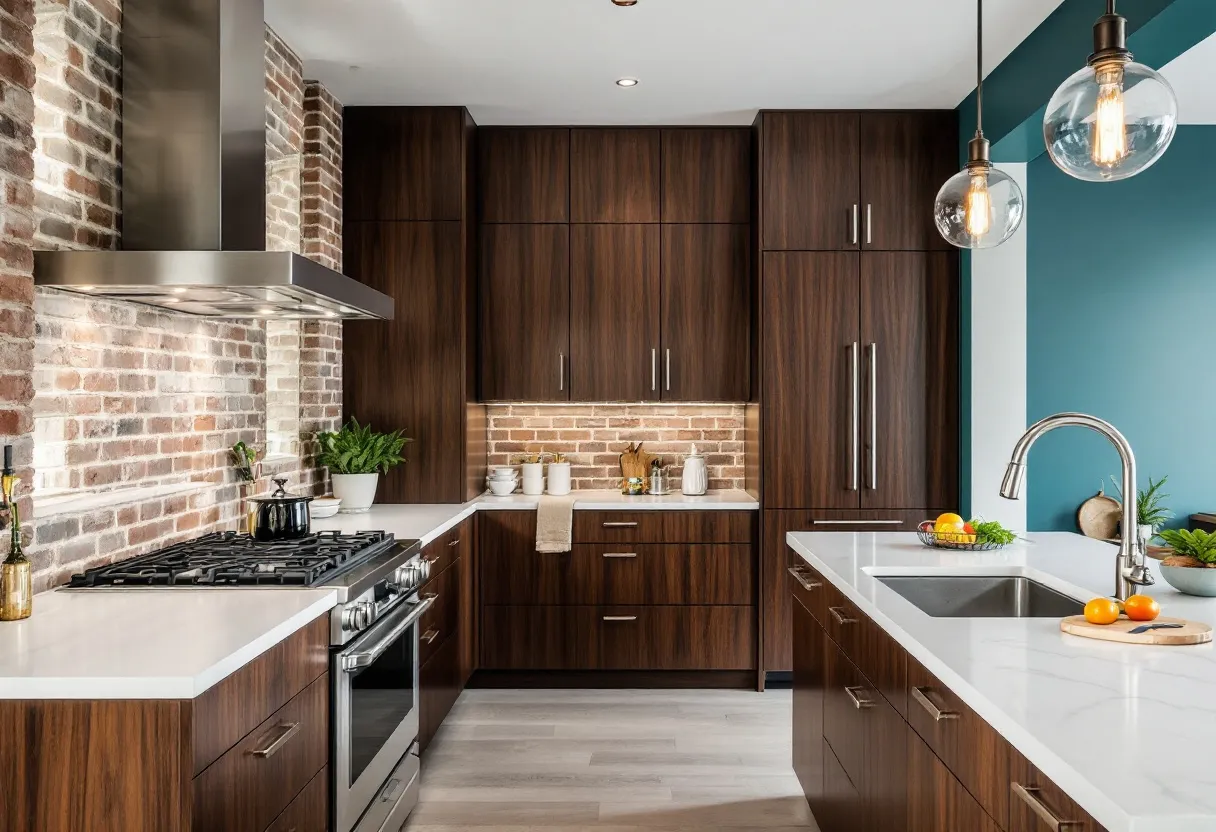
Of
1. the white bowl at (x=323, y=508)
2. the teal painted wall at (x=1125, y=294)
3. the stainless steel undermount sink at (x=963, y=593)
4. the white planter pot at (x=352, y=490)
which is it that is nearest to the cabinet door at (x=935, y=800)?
the stainless steel undermount sink at (x=963, y=593)

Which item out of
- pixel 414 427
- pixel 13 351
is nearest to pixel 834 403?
pixel 414 427

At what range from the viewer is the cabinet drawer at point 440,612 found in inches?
134

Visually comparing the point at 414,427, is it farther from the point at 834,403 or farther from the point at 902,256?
the point at 902,256

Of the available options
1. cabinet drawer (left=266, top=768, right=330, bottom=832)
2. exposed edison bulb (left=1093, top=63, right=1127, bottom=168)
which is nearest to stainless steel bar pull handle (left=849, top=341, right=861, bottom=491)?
exposed edison bulb (left=1093, top=63, right=1127, bottom=168)

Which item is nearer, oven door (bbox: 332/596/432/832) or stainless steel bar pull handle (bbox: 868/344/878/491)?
oven door (bbox: 332/596/432/832)

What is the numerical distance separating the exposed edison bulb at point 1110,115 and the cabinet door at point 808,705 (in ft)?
5.27

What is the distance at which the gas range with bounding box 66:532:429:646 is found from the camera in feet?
7.38

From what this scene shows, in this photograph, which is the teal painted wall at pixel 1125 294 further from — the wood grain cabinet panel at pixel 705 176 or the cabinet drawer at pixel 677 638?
→ the cabinet drawer at pixel 677 638

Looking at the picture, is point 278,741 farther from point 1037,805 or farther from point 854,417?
point 854,417

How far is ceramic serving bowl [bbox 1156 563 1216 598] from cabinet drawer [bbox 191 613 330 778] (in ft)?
6.56

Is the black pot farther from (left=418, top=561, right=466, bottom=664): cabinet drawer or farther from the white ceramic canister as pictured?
the white ceramic canister

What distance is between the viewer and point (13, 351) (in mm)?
2064

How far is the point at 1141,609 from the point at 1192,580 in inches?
17.5

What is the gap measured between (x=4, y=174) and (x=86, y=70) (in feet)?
1.94
